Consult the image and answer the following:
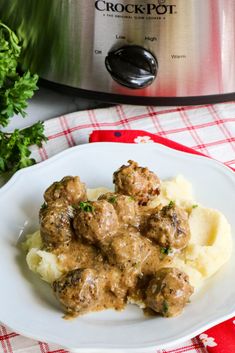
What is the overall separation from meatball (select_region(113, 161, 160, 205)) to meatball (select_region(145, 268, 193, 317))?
312 millimetres

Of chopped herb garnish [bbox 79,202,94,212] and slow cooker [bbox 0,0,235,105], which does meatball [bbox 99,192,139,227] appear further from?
slow cooker [bbox 0,0,235,105]

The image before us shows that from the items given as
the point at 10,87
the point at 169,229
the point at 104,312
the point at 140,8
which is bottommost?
the point at 104,312

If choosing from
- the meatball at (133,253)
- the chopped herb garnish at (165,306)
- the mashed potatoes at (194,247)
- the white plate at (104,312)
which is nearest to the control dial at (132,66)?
the white plate at (104,312)

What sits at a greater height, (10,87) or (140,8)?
(140,8)

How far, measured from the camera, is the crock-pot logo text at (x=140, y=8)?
2484mm

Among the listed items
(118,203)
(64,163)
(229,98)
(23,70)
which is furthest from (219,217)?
(23,70)

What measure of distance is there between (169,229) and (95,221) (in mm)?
203

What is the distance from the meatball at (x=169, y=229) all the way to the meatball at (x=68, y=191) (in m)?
0.22

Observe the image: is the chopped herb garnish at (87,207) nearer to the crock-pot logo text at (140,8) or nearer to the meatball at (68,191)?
the meatball at (68,191)

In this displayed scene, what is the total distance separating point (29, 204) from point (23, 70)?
697mm

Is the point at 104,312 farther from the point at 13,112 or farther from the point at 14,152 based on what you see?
the point at 13,112

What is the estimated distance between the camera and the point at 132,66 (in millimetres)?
2633

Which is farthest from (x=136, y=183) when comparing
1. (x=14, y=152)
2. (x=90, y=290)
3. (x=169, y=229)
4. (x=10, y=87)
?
(x=10, y=87)

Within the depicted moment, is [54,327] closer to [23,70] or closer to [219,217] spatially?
[219,217]
